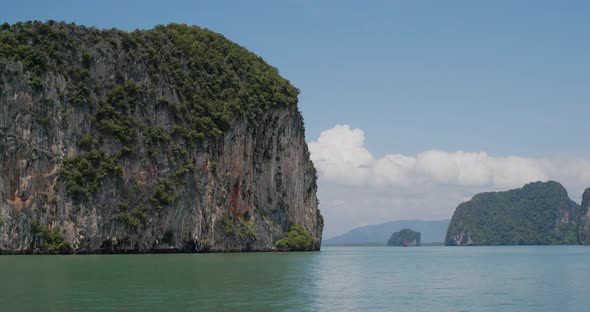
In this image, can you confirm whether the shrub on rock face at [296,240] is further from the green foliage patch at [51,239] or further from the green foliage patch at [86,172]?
the green foliage patch at [51,239]

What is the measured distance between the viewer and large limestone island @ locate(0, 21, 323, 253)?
6531 cm

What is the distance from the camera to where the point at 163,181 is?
73938 mm

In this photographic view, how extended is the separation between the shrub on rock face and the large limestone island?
0.19 metres

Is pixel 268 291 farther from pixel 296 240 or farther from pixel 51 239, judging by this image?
pixel 296 240

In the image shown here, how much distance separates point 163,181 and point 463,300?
5168 centimetres

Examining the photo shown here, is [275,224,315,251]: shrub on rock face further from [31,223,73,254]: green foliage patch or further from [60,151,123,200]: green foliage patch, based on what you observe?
[31,223,73,254]: green foliage patch

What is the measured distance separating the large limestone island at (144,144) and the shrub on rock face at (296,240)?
0.19 m

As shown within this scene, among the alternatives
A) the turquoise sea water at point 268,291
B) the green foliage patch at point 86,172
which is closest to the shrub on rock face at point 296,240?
the green foliage patch at point 86,172

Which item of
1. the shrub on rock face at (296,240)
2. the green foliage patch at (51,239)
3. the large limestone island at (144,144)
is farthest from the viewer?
the shrub on rock face at (296,240)

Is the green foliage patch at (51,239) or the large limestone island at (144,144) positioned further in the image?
the large limestone island at (144,144)

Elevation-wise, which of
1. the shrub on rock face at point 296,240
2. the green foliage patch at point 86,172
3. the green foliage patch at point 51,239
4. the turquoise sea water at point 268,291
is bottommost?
the turquoise sea water at point 268,291

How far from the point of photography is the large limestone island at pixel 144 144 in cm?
6531

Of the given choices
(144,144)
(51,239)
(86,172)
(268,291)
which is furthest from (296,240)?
(268,291)

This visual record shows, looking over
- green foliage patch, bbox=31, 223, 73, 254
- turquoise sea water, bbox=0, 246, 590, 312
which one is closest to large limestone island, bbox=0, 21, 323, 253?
green foliage patch, bbox=31, 223, 73, 254
